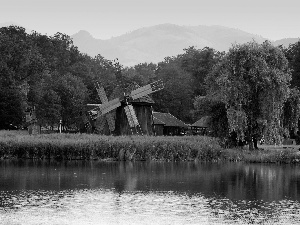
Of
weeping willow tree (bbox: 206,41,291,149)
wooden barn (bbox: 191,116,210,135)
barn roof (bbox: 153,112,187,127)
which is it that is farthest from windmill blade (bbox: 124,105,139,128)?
wooden barn (bbox: 191,116,210,135)

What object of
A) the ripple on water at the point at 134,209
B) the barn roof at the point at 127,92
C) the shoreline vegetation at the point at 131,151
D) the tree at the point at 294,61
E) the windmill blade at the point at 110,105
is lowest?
the ripple on water at the point at 134,209

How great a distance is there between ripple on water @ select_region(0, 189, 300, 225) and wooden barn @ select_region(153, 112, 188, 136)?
62.0 meters

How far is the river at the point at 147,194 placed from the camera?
3133cm

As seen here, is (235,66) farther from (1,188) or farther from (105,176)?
(1,188)

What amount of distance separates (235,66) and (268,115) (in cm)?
612

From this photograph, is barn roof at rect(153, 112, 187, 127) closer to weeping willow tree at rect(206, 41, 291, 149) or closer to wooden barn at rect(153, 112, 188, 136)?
wooden barn at rect(153, 112, 188, 136)

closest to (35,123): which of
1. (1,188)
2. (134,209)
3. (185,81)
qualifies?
(185,81)

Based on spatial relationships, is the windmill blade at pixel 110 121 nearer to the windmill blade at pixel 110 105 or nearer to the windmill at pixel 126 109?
the windmill at pixel 126 109

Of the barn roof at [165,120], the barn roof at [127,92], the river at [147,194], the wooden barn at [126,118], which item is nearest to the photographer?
the river at [147,194]

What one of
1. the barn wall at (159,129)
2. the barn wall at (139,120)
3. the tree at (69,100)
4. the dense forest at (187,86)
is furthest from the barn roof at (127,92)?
the tree at (69,100)

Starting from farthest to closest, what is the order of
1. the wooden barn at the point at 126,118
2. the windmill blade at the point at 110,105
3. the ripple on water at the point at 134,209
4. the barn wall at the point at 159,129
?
1. the barn wall at the point at 159,129
2. the wooden barn at the point at 126,118
3. the windmill blade at the point at 110,105
4. the ripple on water at the point at 134,209

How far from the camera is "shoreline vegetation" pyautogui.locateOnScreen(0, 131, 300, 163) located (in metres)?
65.9

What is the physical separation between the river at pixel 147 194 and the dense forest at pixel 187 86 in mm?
9573

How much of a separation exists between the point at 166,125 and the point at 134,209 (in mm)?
69582
